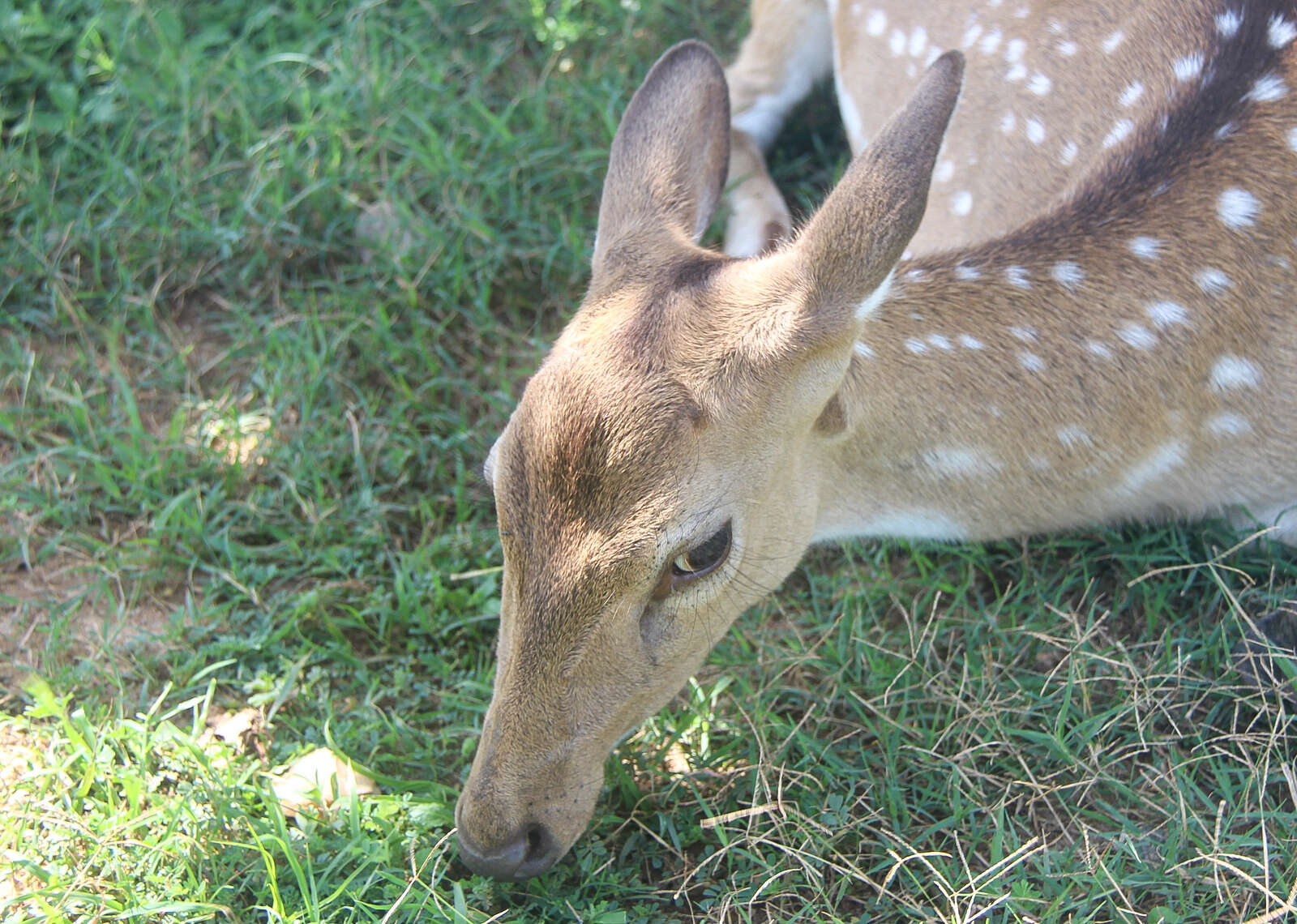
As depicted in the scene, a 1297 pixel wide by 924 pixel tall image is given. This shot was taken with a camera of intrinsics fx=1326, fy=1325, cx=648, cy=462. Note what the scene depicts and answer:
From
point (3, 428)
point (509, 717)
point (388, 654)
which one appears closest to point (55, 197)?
point (3, 428)

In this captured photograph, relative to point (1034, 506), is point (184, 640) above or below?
below

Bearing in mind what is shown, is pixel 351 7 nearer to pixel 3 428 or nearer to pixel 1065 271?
pixel 3 428

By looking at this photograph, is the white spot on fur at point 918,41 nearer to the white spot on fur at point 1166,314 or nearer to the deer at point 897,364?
the deer at point 897,364

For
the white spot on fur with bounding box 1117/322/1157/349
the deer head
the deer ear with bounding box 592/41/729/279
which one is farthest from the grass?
the deer ear with bounding box 592/41/729/279

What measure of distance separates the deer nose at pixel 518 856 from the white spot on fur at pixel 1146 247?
6.75 ft

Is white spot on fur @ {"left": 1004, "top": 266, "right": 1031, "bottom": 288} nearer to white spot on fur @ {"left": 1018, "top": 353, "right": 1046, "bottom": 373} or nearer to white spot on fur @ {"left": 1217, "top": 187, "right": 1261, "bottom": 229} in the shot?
white spot on fur @ {"left": 1018, "top": 353, "right": 1046, "bottom": 373}

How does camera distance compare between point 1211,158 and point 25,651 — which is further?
point 25,651

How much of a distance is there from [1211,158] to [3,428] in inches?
154

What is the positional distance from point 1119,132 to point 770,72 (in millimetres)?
1897

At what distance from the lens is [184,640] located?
4012mm

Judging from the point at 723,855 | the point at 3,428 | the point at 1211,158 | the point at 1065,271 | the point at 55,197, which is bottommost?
the point at 723,855

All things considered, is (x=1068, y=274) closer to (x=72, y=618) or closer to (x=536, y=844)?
(x=536, y=844)

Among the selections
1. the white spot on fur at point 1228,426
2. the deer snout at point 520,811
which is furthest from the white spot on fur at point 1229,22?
the deer snout at point 520,811

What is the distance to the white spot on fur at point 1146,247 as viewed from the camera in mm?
3377
